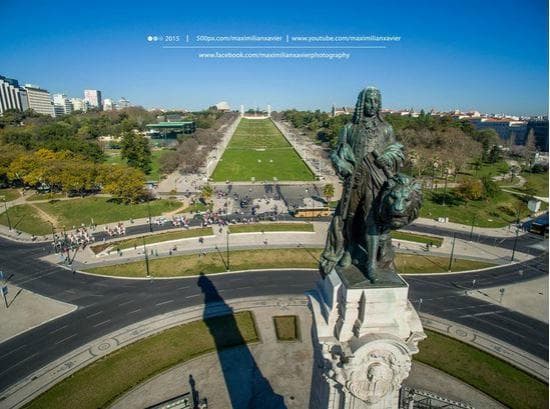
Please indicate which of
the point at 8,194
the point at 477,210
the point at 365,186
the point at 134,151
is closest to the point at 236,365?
the point at 365,186

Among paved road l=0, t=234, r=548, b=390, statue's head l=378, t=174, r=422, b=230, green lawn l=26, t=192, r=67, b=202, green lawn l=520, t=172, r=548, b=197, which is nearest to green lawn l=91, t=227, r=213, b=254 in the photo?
paved road l=0, t=234, r=548, b=390

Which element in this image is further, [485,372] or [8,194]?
[8,194]

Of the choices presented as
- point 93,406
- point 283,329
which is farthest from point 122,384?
point 283,329

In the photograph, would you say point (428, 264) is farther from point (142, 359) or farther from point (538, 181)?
point (538, 181)

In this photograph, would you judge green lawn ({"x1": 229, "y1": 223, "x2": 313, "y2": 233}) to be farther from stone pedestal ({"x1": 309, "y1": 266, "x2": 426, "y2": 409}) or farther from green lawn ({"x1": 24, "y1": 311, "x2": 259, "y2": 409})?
stone pedestal ({"x1": 309, "y1": 266, "x2": 426, "y2": 409})

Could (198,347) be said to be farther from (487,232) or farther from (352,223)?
(487,232)

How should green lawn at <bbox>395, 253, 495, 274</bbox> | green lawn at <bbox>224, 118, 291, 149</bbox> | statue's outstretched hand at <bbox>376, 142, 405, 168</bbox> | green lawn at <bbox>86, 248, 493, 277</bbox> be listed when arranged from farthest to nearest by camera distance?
green lawn at <bbox>224, 118, 291, 149</bbox>
green lawn at <bbox>395, 253, 495, 274</bbox>
green lawn at <bbox>86, 248, 493, 277</bbox>
statue's outstretched hand at <bbox>376, 142, 405, 168</bbox>
